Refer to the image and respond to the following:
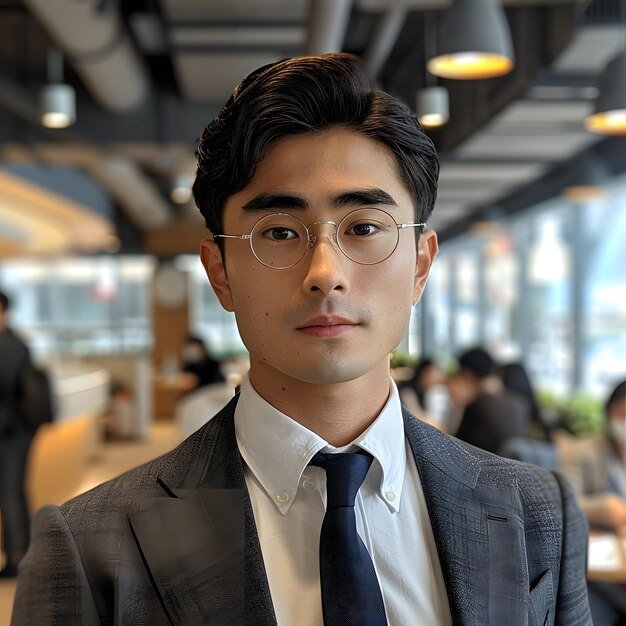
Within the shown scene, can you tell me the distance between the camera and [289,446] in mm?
840

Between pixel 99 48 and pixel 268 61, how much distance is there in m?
1.10

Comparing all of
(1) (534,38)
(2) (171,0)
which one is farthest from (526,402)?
(2) (171,0)

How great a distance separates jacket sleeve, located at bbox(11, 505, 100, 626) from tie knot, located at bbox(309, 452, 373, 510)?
226 millimetres

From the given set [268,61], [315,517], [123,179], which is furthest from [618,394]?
[123,179]

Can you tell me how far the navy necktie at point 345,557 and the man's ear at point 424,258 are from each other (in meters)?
0.18

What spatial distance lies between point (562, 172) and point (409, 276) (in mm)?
6234

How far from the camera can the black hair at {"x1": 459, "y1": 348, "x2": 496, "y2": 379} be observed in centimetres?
480

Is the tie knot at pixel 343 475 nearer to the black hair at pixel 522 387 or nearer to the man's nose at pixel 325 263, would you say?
the man's nose at pixel 325 263

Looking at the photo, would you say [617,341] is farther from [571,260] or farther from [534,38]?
[534,38]

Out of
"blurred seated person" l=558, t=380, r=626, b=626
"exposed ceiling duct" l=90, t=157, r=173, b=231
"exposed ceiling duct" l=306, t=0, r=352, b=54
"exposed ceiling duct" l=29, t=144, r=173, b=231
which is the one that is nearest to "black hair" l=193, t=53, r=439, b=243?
"exposed ceiling duct" l=306, t=0, r=352, b=54

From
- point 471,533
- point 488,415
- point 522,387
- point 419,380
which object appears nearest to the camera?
point 471,533

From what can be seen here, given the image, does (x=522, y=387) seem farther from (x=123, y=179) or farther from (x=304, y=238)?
(x=123, y=179)

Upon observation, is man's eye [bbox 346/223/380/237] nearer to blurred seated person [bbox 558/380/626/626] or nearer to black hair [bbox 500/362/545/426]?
blurred seated person [bbox 558/380/626/626]

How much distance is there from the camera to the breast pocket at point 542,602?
855 millimetres
